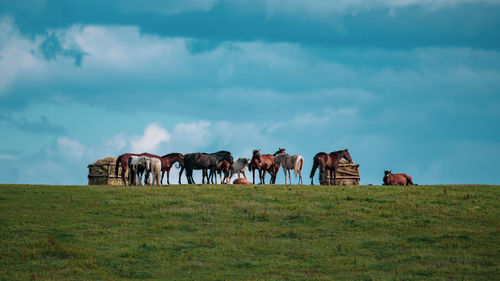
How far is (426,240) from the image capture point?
917 inches

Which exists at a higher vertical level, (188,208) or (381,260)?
(188,208)

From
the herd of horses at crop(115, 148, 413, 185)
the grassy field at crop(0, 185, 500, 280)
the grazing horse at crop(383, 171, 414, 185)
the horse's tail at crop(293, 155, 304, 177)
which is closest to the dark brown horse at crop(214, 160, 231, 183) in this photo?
the herd of horses at crop(115, 148, 413, 185)

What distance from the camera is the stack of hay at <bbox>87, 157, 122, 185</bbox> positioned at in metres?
46.5

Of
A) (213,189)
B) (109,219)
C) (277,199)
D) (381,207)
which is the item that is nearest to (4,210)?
(109,219)

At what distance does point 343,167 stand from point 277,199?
725 inches

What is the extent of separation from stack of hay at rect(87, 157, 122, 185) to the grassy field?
41.1 ft

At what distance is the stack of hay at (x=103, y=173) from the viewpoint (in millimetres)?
Result: 46469

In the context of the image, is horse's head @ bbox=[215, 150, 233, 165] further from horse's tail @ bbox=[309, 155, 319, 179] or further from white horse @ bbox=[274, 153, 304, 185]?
horse's tail @ bbox=[309, 155, 319, 179]

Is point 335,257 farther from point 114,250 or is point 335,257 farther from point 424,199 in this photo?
point 424,199

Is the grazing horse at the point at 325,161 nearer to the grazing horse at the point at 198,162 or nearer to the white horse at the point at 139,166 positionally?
the grazing horse at the point at 198,162

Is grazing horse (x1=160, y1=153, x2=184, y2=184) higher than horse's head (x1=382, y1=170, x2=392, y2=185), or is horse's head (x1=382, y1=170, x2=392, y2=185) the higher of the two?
grazing horse (x1=160, y1=153, x2=184, y2=184)

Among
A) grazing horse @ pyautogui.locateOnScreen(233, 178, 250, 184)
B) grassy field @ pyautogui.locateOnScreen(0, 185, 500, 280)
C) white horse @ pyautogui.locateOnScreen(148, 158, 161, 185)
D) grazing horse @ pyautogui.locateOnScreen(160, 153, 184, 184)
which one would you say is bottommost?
grassy field @ pyautogui.locateOnScreen(0, 185, 500, 280)

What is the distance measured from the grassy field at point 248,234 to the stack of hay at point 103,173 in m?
12.5

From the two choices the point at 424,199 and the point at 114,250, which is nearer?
the point at 114,250
